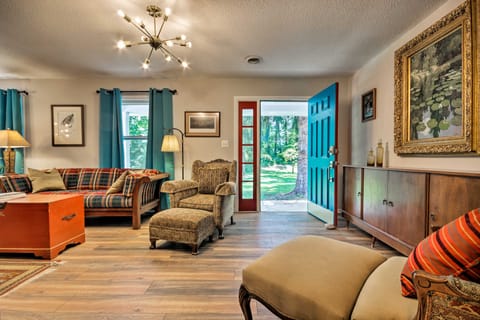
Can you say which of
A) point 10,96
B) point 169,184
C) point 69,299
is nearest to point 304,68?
point 169,184

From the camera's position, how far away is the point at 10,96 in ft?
12.4

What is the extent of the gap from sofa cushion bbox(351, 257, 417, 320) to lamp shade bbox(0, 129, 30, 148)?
4.66 m

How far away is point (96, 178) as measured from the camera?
11.9ft

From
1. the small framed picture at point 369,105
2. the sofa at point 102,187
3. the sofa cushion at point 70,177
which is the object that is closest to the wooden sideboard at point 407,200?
the small framed picture at point 369,105

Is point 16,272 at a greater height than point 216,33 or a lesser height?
lesser

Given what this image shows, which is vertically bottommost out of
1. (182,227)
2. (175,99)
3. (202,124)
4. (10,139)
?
(182,227)

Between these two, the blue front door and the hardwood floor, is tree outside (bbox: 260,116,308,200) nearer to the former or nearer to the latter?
the blue front door

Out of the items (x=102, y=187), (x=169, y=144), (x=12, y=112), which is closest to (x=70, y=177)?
(x=102, y=187)

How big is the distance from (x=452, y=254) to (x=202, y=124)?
11.6ft

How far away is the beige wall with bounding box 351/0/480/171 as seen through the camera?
6.41 ft

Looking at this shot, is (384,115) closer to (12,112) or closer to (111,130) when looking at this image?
(111,130)

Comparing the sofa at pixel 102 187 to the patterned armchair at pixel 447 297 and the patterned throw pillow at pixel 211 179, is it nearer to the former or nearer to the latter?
the patterned throw pillow at pixel 211 179

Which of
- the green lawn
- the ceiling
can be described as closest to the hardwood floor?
the ceiling

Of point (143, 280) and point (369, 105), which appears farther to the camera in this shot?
point (369, 105)
